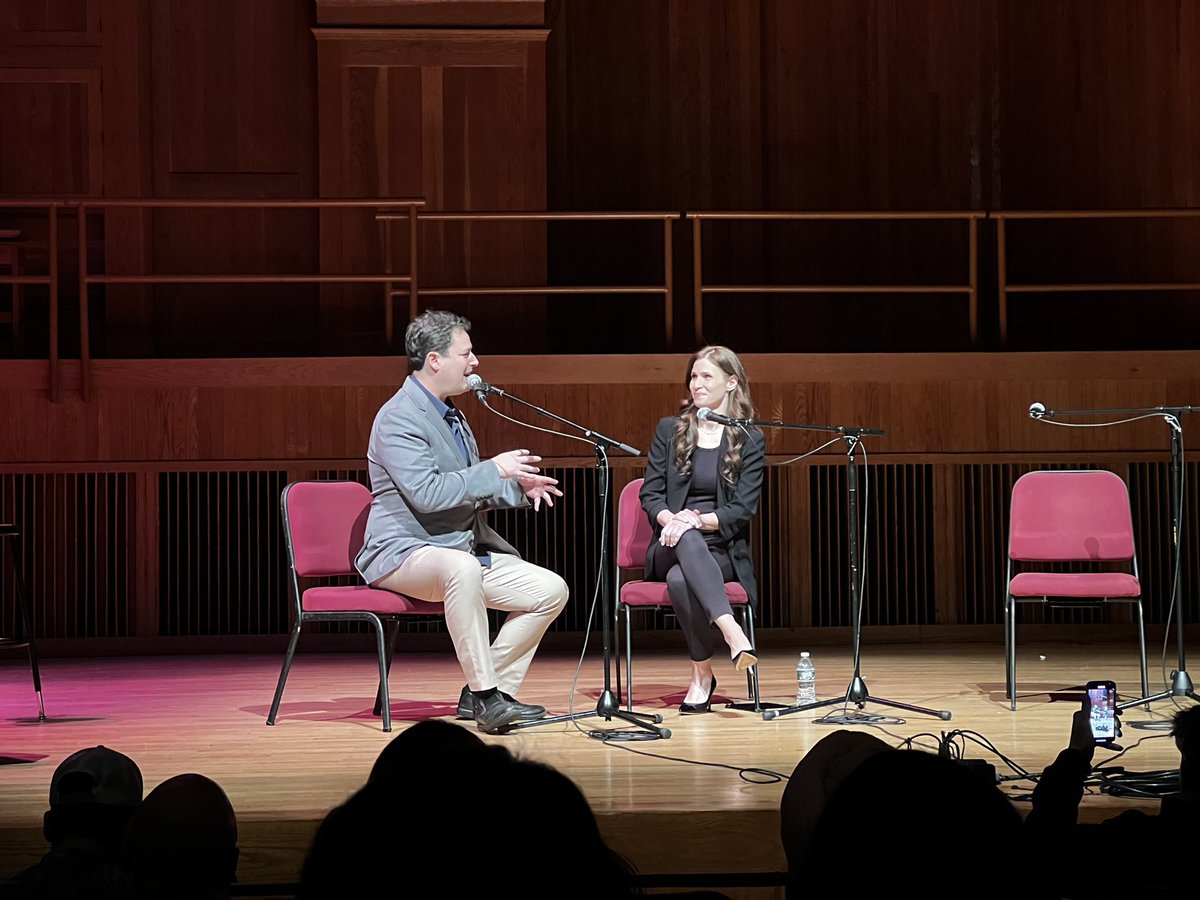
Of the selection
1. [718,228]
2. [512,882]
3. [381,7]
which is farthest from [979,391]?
[512,882]

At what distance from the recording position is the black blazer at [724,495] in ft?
16.3

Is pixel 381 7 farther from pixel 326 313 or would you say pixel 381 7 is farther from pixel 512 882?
pixel 512 882

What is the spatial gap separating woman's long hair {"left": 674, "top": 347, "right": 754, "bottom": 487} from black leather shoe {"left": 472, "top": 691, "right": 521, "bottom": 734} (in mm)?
1087

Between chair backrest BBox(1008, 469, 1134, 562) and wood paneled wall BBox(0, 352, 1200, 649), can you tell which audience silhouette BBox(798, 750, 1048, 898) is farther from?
wood paneled wall BBox(0, 352, 1200, 649)

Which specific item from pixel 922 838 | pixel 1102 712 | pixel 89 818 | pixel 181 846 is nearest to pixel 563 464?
pixel 1102 712

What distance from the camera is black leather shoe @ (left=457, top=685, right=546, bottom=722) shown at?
4566 mm

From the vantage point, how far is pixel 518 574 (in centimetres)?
469

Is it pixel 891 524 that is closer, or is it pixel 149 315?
pixel 891 524

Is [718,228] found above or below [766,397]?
above

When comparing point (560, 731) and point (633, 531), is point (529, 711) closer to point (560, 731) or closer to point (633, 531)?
point (560, 731)

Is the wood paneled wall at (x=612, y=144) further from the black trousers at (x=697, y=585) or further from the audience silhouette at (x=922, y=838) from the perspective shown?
the audience silhouette at (x=922, y=838)

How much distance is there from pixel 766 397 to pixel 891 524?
3.09 feet

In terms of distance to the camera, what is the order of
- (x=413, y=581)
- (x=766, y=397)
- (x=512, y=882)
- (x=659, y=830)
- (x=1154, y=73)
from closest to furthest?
(x=512, y=882) → (x=659, y=830) → (x=413, y=581) → (x=766, y=397) → (x=1154, y=73)

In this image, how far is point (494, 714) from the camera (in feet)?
14.7
